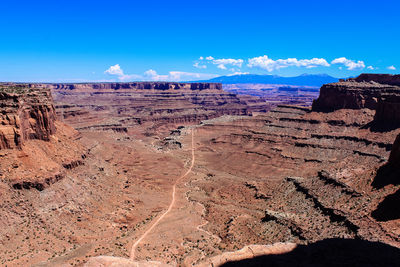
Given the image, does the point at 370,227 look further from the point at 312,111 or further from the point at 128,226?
the point at 312,111

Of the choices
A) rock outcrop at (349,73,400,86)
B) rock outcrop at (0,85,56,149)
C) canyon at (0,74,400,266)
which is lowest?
canyon at (0,74,400,266)

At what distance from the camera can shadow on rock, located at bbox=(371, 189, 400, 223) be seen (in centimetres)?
2977

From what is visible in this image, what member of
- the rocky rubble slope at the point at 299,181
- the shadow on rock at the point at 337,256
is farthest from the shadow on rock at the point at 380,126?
the shadow on rock at the point at 337,256

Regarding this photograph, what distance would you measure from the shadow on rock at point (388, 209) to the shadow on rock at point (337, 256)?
5589mm

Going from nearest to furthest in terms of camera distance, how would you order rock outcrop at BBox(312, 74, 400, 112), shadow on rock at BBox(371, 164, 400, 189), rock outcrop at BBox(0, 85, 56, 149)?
1. shadow on rock at BBox(371, 164, 400, 189)
2. rock outcrop at BBox(0, 85, 56, 149)
3. rock outcrop at BBox(312, 74, 400, 112)

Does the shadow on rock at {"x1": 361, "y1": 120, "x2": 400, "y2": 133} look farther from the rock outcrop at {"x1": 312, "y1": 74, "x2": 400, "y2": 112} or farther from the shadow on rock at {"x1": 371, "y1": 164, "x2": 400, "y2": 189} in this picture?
the shadow on rock at {"x1": 371, "y1": 164, "x2": 400, "y2": 189}

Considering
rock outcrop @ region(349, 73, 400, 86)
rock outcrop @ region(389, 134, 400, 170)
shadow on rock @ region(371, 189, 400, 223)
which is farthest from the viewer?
rock outcrop @ region(349, 73, 400, 86)

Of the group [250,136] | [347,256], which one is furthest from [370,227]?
[250,136]

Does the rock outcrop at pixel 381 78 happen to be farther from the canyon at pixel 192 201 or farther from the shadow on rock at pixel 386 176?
the shadow on rock at pixel 386 176

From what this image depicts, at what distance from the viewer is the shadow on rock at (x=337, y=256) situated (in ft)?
72.9

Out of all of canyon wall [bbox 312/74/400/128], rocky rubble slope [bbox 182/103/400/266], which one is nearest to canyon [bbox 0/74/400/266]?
rocky rubble slope [bbox 182/103/400/266]

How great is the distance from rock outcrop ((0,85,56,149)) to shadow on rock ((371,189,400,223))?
146 feet

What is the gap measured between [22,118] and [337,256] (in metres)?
44.6

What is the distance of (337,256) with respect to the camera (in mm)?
23625
